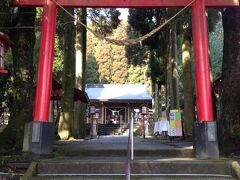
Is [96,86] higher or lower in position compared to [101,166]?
higher

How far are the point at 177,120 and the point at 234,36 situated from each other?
6922 millimetres

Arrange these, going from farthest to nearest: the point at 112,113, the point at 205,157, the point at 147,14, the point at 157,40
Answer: the point at 112,113
the point at 157,40
the point at 147,14
the point at 205,157

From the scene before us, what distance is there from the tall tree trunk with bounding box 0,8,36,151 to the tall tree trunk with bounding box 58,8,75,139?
8.03 metres

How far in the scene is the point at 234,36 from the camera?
35.3 feet

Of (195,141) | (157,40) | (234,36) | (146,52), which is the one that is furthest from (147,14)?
(195,141)

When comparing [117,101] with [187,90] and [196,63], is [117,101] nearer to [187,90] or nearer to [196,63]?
[187,90]

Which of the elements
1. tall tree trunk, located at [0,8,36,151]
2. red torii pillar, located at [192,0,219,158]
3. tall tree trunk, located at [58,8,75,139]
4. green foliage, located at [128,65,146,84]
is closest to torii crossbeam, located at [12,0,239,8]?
red torii pillar, located at [192,0,219,158]

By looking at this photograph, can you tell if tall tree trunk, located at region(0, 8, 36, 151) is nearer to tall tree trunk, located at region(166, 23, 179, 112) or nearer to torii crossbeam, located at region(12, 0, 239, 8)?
torii crossbeam, located at region(12, 0, 239, 8)

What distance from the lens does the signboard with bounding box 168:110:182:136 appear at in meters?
16.8

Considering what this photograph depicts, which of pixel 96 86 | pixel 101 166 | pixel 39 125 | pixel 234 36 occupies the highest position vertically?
pixel 96 86

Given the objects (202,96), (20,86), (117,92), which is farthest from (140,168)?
(117,92)

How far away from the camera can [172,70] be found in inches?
915

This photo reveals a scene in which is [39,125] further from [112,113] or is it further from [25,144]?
[112,113]

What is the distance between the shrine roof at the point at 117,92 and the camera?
43406 millimetres
